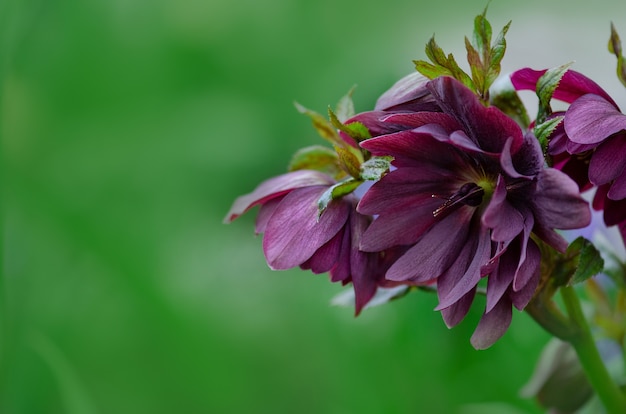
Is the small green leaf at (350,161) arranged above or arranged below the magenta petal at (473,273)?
above

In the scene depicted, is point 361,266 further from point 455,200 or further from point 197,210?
point 197,210

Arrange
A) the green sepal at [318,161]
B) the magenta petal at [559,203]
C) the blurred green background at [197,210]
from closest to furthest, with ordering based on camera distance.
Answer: the magenta petal at [559,203], the green sepal at [318,161], the blurred green background at [197,210]

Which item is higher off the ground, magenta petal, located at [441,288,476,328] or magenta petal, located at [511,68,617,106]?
magenta petal, located at [511,68,617,106]

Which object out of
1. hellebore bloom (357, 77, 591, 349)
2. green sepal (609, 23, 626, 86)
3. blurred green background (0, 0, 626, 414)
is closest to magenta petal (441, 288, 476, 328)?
hellebore bloom (357, 77, 591, 349)

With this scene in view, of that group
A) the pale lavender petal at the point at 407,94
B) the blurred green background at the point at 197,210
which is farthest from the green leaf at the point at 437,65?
the blurred green background at the point at 197,210

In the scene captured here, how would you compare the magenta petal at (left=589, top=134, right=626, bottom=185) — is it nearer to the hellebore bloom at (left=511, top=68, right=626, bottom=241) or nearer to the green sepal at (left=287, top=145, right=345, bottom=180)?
the hellebore bloom at (left=511, top=68, right=626, bottom=241)

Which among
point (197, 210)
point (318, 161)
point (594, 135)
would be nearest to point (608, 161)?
point (594, 135)

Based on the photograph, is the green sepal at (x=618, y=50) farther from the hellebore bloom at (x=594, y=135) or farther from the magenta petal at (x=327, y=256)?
the magenta petal at (x=327, y=256)
